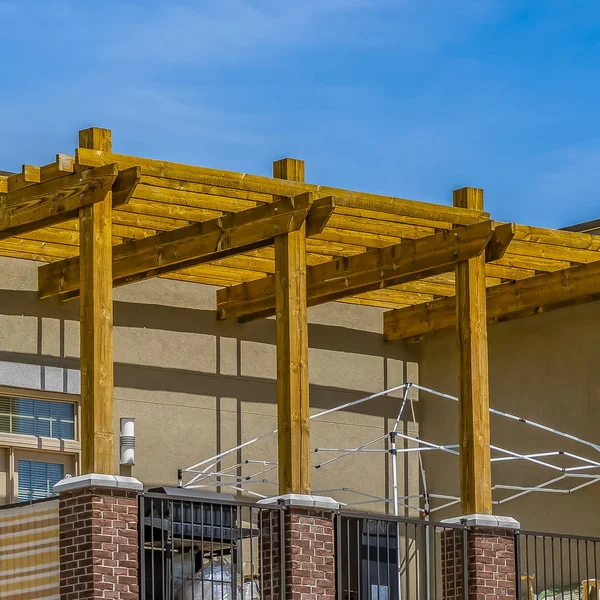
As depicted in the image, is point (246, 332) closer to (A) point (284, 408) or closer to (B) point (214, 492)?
(B) point (214, 492)

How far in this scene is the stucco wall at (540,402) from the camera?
731 inches

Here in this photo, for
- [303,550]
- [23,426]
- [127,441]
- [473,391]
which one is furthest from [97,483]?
[127,441]

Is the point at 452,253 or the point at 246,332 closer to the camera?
the point at 452,253

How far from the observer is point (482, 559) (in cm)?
1582

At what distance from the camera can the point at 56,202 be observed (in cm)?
1446

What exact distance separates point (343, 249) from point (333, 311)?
2.05 metres

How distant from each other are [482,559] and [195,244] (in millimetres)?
4044

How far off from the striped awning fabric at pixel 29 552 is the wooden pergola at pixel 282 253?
0.72 meters

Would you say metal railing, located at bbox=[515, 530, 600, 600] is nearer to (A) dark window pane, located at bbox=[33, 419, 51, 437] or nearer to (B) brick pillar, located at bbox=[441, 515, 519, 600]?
(B) brick pillar, located at bbox=[441, 515, 519, 600]

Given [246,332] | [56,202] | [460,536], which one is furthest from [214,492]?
[56,202]

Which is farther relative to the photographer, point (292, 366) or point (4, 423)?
point (4, 423)

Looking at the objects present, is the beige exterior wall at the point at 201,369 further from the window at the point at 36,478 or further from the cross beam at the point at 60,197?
the cross beam at the point at 60,197

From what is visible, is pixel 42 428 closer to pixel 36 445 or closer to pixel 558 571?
pixel 36 445

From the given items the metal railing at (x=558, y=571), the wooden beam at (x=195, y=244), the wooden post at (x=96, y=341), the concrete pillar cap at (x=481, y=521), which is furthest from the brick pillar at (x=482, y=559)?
the wooden post at (x=96, y=341)
